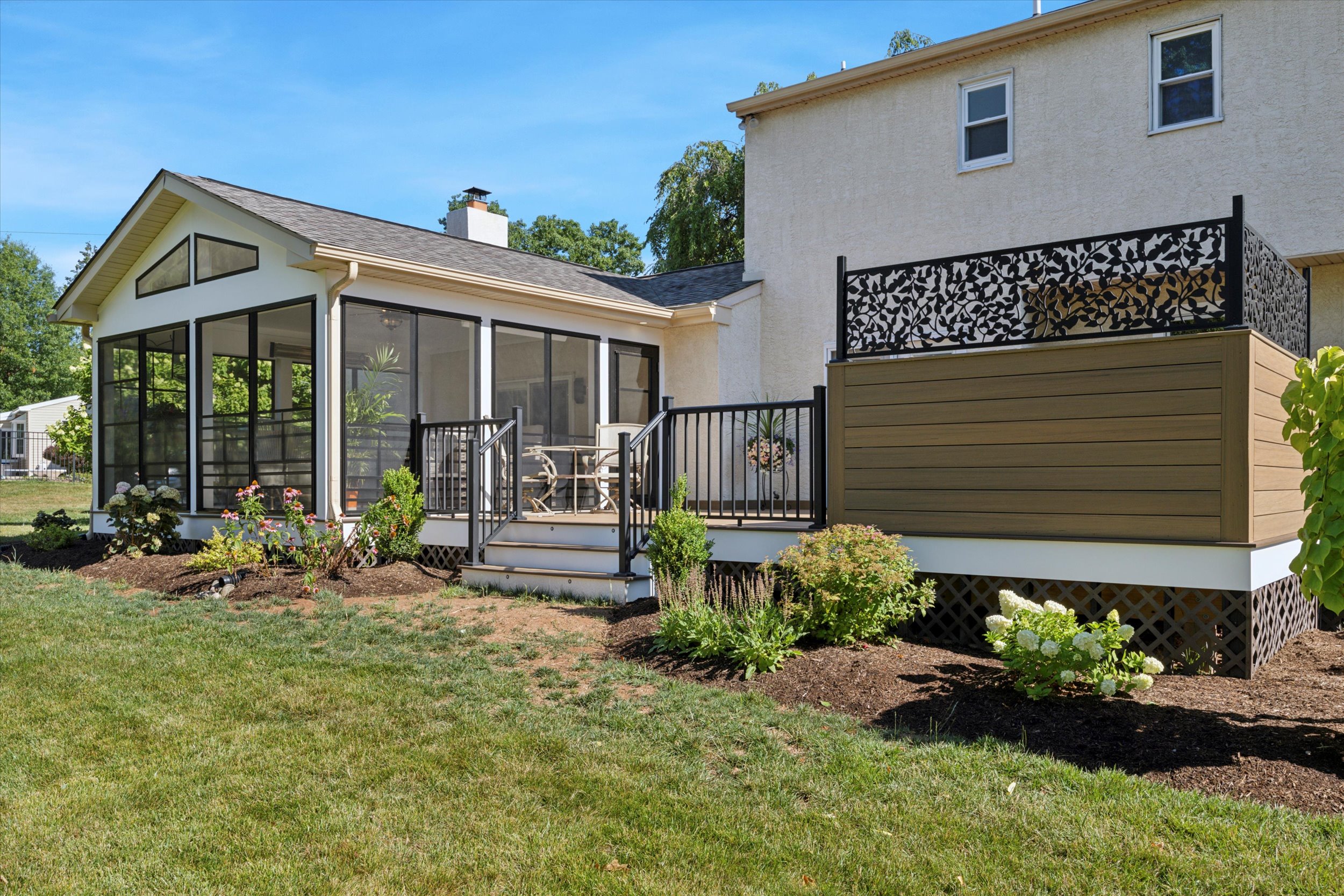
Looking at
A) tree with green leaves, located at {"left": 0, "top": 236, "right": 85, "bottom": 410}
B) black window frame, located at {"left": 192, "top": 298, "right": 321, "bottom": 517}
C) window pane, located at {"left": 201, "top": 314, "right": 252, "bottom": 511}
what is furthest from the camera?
tree with green leaves, located at {"left": 0, "top": 236, "right": 85, "bottom": 410}

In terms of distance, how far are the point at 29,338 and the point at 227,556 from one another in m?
45.3

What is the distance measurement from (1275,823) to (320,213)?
11028mm

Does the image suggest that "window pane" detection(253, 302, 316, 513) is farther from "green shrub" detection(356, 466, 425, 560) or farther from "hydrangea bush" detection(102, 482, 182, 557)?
"hydrangea bush" detection(102, 482, 182, 557)

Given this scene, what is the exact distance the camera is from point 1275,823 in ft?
10.7

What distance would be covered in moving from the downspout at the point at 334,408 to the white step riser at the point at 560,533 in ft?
6.46

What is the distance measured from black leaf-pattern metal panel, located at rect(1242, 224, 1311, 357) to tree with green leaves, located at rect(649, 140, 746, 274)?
19.4 m

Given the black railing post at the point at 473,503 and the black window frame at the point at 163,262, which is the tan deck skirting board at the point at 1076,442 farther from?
the black window frame at the point at 163,262

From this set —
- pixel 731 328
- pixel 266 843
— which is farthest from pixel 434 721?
pixel 731 328

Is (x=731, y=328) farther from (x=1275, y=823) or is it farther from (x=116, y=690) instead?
(x=1275, y=823)

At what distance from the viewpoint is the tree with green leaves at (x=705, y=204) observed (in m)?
26.0

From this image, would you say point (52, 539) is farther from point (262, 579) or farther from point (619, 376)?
point (619, 376)

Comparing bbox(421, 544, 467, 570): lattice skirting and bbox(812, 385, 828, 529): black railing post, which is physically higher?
bbox(812, 385, 828, 529): black railing post

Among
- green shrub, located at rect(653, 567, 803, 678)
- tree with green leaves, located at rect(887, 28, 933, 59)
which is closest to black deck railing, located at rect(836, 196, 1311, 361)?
green shrub, located at rect(653, 567, 803, 678)

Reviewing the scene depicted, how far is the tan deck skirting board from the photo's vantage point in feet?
17.9
